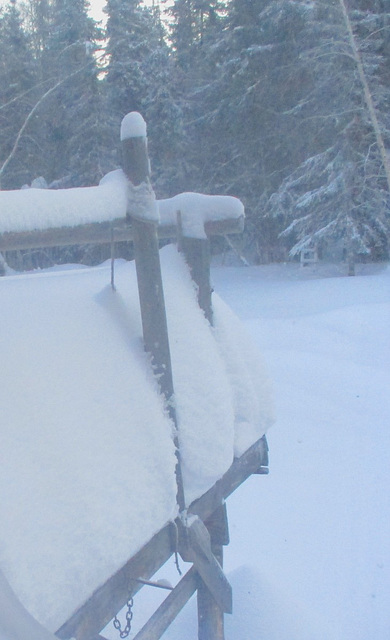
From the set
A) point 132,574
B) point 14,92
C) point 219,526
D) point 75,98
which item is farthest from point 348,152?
point 132,574

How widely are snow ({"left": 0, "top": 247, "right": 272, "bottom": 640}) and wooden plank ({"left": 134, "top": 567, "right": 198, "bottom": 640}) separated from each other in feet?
1.82

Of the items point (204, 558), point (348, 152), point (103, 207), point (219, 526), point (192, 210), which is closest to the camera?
point (103, 207)

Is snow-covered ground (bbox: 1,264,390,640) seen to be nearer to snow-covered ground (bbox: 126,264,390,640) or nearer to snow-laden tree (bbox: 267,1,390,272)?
snow-covered ground (bbox: 126,264,390,640)

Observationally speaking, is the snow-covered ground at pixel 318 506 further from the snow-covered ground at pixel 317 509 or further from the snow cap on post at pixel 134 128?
the snow cap on post at pixel 134 128

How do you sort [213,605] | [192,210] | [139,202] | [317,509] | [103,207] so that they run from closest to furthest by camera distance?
1. [103,207]
2. [139,202]
3. [192,210]
4. [213,605]
5. [317,509]

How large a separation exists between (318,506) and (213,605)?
2546mm

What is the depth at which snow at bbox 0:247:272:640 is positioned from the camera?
138cm

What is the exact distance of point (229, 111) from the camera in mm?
21219

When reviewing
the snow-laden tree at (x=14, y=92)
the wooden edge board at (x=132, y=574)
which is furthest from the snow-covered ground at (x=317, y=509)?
the snow-laden tree at (x=14, y=92)

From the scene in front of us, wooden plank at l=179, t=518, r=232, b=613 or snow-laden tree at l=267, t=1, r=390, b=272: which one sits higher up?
snow-laden tree at l=267, t=1, r=390, b=272

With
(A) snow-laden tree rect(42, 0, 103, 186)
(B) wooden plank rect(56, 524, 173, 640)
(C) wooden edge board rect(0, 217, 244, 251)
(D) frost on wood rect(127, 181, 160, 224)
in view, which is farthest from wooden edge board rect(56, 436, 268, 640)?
(A) snow-laden tree rect(42, 0, 103, 186)

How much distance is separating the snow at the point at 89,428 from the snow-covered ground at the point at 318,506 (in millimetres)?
1727

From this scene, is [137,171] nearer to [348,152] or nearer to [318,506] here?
[318,506]

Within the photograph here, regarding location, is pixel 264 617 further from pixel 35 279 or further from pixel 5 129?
pixel 5 129
